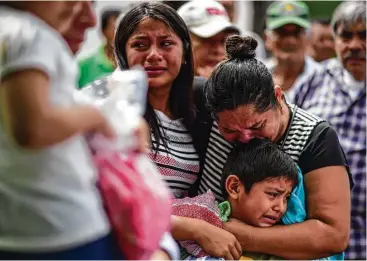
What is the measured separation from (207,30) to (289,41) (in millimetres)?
1238

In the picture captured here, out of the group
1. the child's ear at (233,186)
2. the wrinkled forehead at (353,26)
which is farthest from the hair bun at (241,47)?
the wrinkled forehead at (353,26)

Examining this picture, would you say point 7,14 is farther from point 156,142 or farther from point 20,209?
point 156,142

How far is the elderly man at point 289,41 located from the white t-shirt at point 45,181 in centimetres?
342

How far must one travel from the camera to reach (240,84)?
8.55 ft

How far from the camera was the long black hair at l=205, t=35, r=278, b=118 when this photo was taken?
2596 mm

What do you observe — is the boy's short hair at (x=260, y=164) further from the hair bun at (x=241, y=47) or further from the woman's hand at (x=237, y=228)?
the hair bun at (x=241, y=47)

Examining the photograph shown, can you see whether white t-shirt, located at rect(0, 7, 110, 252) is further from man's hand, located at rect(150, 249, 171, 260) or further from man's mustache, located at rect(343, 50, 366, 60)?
man's mustache, located at rect(343, 50, 366, 60)

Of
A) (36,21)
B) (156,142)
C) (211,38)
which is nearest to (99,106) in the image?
(36,21)

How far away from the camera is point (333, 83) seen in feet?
13.7

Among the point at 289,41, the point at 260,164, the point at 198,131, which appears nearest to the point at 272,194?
the point at 260,164

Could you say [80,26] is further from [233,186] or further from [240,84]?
[233,186]

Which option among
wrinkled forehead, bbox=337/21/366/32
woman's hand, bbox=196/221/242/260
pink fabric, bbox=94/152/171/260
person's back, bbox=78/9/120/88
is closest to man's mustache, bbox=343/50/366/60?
wrinkled forehead, bbox=337/21/366/32

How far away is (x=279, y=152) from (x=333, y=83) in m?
1.65

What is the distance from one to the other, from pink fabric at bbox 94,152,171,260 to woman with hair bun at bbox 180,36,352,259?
2.58 feet
